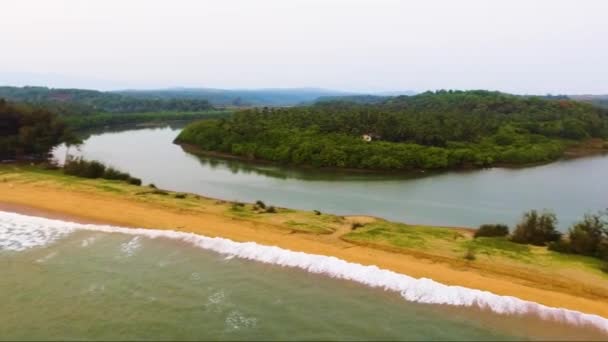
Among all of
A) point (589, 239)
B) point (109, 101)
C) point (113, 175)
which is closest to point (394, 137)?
point (113, 175)

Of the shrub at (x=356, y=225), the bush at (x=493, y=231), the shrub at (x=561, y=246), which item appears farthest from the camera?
the shrub at (x=356, y=225)

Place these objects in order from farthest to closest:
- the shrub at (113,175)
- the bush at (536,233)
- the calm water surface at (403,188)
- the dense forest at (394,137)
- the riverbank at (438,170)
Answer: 1. the dense forest at (394,137)
2. the riverbank at (438,170)
3. the shrub at (113,175)
4. the calm water surface at (403,188)
5. the bush at (536,233)

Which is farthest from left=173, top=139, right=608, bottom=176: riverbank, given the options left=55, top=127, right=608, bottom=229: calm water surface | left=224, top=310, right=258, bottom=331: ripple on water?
left=224, top=310, right=258, bottom=331: ripple on water

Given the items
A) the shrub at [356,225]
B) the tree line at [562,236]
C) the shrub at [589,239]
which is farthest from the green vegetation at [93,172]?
the shrub at [589,239]

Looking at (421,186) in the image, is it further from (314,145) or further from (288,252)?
(288,252)

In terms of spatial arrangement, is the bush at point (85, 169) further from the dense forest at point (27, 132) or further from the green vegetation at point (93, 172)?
the dense forest at point (27, 132)

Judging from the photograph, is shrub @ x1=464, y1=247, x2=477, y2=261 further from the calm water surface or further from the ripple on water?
the ripple on water

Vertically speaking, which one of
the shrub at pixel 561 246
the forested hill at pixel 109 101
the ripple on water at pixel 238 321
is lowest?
the ripple on water at pixel 238 321

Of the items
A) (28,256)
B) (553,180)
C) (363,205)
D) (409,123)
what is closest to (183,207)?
(28,256)
